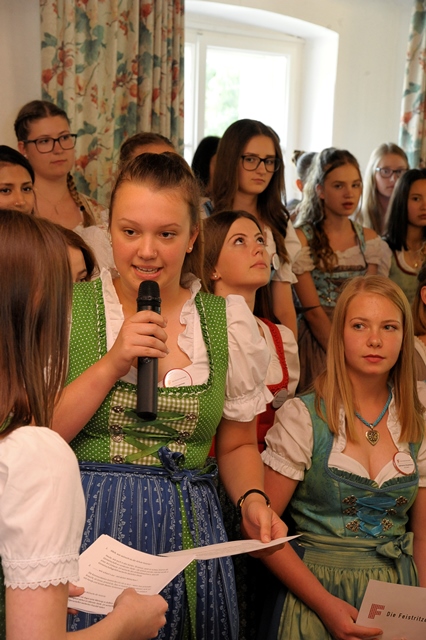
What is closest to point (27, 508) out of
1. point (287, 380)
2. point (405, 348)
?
point (405, 348)

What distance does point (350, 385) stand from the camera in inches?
80.3

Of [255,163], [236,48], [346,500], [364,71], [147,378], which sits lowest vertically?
[346,500]

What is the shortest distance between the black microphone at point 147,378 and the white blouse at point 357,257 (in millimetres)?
2103

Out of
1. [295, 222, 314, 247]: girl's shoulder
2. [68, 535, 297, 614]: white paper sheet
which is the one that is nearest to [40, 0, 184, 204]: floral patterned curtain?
[295, 222, 314, 247]: girl's shoulder

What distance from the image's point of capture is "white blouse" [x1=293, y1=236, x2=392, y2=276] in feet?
11.3

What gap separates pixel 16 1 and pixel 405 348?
2525 millimetres

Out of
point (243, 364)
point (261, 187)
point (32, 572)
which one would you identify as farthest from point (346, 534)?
point (261, 187)

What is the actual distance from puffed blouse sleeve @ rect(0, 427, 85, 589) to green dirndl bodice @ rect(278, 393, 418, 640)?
109 cm

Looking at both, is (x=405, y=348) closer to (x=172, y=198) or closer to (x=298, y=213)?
(x=172, y=198)

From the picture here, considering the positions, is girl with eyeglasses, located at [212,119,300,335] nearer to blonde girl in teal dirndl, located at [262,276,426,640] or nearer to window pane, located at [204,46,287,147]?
blonde girl in teal dirndl, located at [262,276,426,640]

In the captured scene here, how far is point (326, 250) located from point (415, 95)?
2.05 metres

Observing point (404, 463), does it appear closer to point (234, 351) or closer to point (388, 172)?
point (234, 351)

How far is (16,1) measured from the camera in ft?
11.7

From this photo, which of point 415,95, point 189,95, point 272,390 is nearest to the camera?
point 272,390
